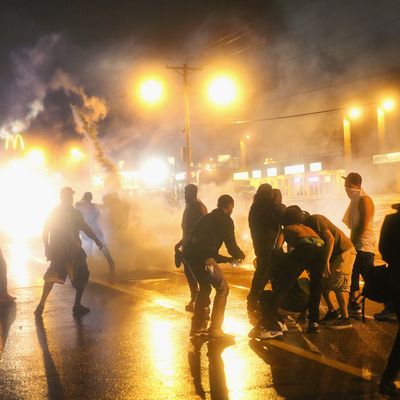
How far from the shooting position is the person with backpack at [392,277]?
13.9 ft

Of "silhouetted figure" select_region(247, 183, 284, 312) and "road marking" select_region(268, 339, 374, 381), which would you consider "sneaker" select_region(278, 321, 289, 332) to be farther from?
"silhouetted figure" select_region(247, 183, 284, 312)

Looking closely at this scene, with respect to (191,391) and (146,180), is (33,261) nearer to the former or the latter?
(191,391)

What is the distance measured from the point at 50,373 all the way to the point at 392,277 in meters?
3.15

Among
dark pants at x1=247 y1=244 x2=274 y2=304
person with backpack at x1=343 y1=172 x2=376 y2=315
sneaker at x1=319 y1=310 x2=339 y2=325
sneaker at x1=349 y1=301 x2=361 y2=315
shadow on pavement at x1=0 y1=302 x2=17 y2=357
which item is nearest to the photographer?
sneaker at x1=319 y1=310 x2=339 y2=325

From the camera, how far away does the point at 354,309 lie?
7.20 m

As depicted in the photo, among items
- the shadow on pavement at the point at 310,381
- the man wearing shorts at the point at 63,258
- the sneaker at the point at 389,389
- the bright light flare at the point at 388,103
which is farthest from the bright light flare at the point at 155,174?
the sneaker at the point at 389,389

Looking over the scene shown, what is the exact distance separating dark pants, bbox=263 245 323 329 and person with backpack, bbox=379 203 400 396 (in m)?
1.67

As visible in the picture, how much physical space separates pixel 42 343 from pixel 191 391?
2.48 m

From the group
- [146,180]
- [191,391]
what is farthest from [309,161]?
[191,391]

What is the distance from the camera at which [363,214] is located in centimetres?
701

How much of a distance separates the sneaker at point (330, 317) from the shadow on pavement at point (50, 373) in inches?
123

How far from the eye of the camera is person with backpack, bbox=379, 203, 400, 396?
4242 millimetres

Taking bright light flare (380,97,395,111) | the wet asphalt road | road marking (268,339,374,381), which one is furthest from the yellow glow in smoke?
road marking (268,339,374,381)

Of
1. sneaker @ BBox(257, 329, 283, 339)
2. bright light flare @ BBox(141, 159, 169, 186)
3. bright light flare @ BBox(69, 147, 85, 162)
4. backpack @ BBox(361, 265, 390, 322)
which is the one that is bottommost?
sneaker @ BBox(257, 329, 283, 339)
